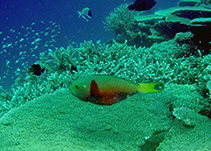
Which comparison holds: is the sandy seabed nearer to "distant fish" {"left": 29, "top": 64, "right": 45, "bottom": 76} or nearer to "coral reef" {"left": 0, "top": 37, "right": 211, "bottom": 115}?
"coral reef" {"left": 0, "top": 37, "right": 211, "bottom": 115}

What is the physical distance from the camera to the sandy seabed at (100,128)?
209 centimetres

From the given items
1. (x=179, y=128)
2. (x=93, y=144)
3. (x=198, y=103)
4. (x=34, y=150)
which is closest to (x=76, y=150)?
(x=93, y=144)

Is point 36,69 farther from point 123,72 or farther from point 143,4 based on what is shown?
point 143,4

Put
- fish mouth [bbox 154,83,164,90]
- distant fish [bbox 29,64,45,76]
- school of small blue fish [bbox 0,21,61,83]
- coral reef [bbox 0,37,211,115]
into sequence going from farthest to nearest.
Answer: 1. school of small blue fish [bbox 0,21,61,83]
2. distant fish [bbox 29,64,45,76]
3. coral reef [bbox 0,37,211,115]
4. fish mouth [bbox 154,83,164,90]

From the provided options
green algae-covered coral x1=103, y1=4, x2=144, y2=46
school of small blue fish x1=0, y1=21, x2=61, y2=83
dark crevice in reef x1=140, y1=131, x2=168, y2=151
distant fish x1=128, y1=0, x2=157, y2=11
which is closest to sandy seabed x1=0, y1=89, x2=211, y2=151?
dark crevice in reef x1=140, y1=131, x2=168, y2=151

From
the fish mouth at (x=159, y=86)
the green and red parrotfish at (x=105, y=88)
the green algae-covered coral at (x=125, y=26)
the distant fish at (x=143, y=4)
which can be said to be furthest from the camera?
the green algae-covered coral at (x=125, y=26)

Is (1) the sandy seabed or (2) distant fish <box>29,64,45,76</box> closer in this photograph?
(1) the sandy seabed

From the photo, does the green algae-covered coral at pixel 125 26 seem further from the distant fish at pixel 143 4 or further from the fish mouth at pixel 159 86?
the fish mouth at pixel 159 86

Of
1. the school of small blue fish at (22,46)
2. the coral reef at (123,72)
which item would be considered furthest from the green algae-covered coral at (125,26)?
the school of small blue fish at (22,46)

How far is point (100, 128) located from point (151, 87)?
1.32 meters

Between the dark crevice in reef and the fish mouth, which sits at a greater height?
the fish mouth

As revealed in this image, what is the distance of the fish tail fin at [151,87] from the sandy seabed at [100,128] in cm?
85

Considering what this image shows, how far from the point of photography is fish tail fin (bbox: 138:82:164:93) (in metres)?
1.28

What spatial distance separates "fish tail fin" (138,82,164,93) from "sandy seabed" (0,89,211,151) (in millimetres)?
852
